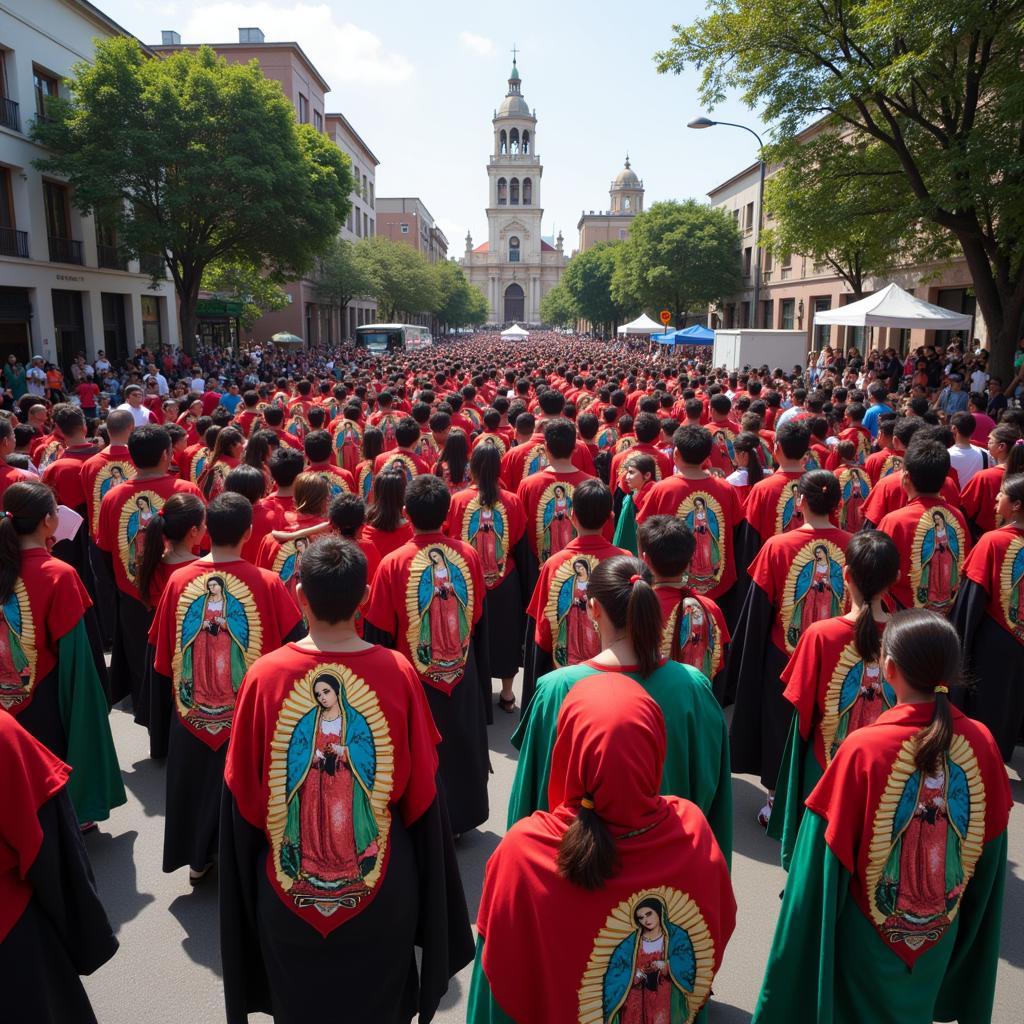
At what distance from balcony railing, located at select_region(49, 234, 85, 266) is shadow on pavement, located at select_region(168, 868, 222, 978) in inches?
1018

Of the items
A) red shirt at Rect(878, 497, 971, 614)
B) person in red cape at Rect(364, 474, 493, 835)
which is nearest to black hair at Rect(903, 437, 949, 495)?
red shirt at Rect(878, 497, 971, 614)

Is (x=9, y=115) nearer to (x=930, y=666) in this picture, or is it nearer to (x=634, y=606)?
(x=634, y=606)

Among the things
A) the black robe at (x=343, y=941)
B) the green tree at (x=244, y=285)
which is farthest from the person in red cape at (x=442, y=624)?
the green tree at (x=244, y=285)

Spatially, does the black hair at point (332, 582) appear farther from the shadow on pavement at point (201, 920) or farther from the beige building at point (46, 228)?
the beige building at point (46, 228)

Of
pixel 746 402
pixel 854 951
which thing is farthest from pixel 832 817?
pixel 746 402

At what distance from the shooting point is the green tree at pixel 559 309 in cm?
8738

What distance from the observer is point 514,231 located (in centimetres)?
13150

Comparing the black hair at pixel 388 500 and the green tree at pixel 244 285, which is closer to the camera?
the black hair at pixel 388 500

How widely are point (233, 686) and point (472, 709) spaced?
1267 millimetres

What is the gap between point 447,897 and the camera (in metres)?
2.90

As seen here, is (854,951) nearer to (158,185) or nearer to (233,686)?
(233,686)

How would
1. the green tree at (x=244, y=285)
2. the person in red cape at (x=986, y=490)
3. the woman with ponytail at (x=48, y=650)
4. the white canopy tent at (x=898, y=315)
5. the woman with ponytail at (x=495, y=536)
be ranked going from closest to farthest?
1. the woman with ponytail at (x=48, y=650)
2. the woman with ponytail at (x=495, y=536)
3. the person in red cape at (x=986, y=490)
4. the white canopy tent at (x=898, y=315)
5. the green tree at (x=244, y=285)

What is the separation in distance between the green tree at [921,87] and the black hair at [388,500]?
12.1 metres

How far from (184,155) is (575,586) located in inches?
1001
